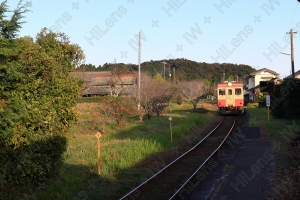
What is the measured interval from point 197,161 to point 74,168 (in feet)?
13.5

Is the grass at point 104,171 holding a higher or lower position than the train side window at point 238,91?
lower

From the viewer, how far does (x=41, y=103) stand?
9672mm

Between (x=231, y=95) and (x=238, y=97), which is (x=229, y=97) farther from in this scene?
(x=238, y=97)

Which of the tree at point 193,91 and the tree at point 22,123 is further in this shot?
the tree at point 193,91

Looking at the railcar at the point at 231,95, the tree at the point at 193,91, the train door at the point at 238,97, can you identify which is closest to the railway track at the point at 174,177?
the railcar at the point at 231,95

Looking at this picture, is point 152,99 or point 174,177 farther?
point 152,99

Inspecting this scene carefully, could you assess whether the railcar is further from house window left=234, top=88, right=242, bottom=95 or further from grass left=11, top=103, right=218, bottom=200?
grass left=11, top=103, right=218, bottom=200

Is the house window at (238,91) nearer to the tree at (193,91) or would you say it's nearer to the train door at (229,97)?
the train door at (229,97)

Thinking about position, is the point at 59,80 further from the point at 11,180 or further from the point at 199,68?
the point at 199,68

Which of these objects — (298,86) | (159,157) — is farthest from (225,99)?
(159,157)

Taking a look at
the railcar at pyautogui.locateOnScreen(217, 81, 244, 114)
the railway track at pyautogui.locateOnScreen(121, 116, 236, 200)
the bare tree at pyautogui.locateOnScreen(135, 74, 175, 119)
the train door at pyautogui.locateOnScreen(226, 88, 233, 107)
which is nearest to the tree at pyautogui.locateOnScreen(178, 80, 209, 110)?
the railcar at pyautogui.locateOnScreen(217, 81, 244, 114)

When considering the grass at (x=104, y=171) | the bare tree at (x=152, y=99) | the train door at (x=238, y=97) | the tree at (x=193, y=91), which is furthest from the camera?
the tree at (x=193, y=91)

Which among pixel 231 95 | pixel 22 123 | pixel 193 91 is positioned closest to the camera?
pixel 22 123

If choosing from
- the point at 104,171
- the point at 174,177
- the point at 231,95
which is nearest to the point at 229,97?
the point at 231,95
